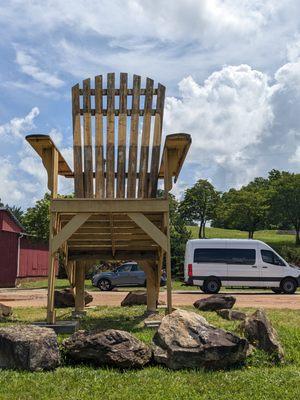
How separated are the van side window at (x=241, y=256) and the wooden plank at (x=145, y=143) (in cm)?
1476

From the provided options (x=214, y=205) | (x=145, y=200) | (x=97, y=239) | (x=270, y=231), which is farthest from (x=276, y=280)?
(x=270, y=231)

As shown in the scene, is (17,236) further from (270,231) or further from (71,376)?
(270,231)

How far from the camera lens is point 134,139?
9.93 m

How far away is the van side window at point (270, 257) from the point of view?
79.1ft

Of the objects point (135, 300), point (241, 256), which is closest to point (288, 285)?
point (241, 256)

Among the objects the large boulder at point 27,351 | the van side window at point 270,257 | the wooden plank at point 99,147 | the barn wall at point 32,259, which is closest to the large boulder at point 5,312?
the wooden plank at point 99,147

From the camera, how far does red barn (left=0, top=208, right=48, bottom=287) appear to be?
104ft

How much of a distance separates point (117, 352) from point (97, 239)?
200 inches

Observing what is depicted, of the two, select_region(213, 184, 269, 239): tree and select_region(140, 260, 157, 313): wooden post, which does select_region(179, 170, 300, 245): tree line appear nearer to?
select_region(213, 184, 269, 239): tree

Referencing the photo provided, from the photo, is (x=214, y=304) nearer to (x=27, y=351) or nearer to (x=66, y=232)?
(x=66, y=232)

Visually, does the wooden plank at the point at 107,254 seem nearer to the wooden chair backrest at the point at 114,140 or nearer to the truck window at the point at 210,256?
the wooden chair backrest at the point at 114,140

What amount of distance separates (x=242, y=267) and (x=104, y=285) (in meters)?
6.98

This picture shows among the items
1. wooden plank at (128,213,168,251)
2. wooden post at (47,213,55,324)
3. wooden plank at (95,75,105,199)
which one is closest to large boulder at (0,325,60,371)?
wooden post at (47,213,55,324)

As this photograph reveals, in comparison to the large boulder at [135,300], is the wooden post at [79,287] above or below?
above
